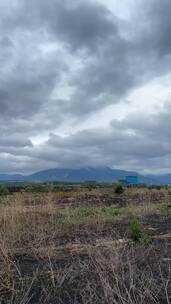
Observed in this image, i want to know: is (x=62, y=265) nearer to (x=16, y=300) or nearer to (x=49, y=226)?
(x=16, y=300)

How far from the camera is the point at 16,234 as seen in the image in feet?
39.0

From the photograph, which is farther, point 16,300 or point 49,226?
point 49,226

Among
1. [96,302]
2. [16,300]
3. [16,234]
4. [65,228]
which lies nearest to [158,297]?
[96,302]

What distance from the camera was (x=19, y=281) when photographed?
7.53m

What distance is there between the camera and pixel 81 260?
29.0ft

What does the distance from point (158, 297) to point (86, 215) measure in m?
11.2

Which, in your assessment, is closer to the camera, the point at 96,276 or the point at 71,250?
the point at 96,276

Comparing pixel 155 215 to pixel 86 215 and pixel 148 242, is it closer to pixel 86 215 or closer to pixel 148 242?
pixel 86 215

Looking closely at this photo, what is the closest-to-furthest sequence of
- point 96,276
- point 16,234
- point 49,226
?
point 96,276
point 16,234
point 49,226

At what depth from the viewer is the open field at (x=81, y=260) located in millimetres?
6469

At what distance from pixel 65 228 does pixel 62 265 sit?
5.45 m

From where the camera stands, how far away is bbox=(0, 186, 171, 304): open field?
6469mm

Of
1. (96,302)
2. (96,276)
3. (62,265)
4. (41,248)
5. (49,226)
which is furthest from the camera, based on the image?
(49,226)

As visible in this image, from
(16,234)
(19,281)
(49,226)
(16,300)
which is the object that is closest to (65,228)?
(49,226)
